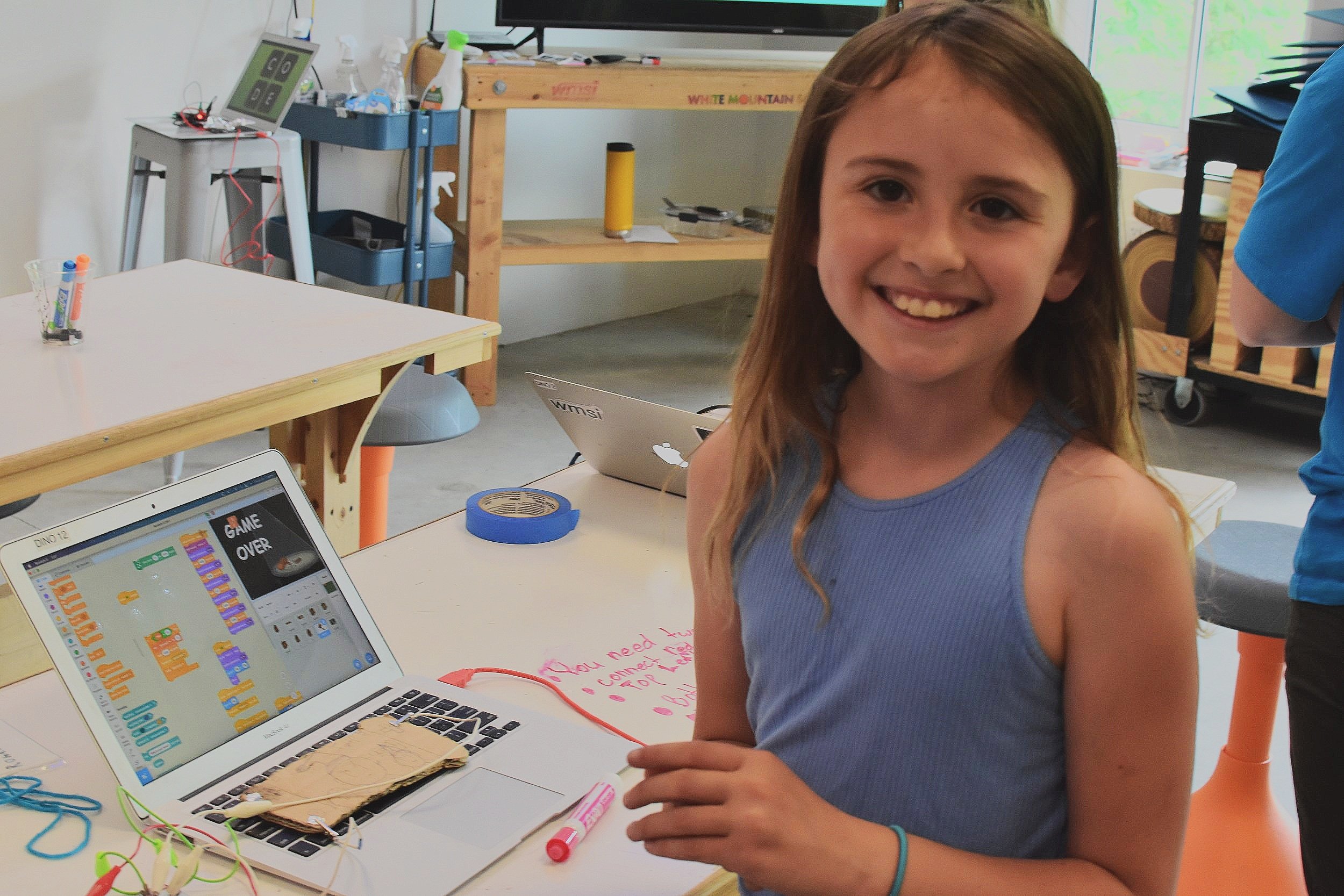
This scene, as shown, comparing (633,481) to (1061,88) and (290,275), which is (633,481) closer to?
(1061,88)

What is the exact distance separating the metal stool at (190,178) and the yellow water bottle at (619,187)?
1.04 metres

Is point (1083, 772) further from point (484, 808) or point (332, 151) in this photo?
point (332, 151)

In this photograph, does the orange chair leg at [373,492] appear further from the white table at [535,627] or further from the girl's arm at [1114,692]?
the girl's arm at [1114,692]

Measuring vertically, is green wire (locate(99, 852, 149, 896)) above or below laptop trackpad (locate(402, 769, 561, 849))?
below

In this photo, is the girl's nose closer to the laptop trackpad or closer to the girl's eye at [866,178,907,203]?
the girl's eye at [866,178,907,203]

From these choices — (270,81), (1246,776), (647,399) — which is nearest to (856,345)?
(1246,776)

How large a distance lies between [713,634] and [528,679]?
326mm

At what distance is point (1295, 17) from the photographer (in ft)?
14.2

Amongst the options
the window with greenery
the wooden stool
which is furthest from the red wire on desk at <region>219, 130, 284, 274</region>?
the window with greenery

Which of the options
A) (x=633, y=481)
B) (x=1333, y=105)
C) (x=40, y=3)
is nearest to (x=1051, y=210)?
(x=1333, y=105)

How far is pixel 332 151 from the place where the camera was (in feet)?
13.7

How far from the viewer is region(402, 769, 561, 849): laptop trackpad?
3.42ft

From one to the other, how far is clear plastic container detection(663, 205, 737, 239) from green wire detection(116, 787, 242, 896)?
3527mm

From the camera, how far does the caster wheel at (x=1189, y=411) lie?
409cm
